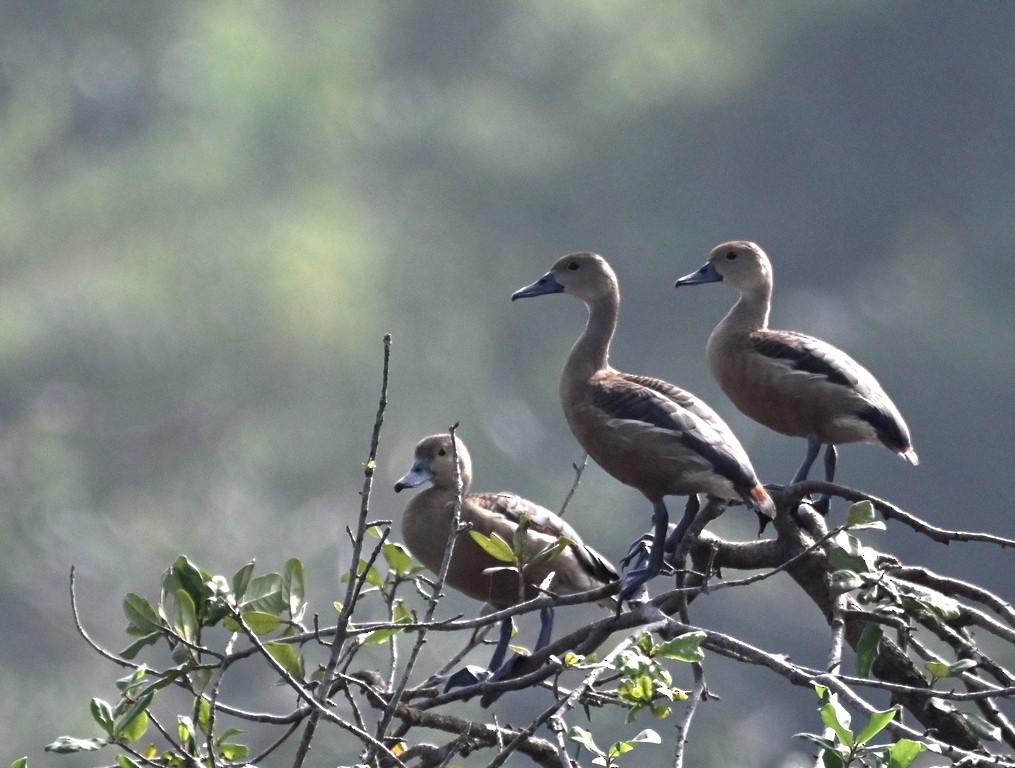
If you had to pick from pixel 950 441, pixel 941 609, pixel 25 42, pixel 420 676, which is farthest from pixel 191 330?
pixel 941 609

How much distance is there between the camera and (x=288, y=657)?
2916 millimetres

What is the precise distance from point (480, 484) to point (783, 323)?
107 inches

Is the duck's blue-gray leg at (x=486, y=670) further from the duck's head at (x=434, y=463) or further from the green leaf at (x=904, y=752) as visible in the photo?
the green leaf at (x=904, y=752)

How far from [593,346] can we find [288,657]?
1.79 meters

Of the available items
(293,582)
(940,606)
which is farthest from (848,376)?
(293,582)

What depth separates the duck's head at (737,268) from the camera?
207 inches

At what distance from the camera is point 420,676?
10.6 meters

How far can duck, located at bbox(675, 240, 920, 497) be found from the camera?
4.72 metres

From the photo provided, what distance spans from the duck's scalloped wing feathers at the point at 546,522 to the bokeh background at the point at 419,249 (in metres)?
5.51

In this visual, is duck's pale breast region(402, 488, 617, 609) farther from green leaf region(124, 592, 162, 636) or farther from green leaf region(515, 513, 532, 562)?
green leaf region(124, 592, 162, 636)

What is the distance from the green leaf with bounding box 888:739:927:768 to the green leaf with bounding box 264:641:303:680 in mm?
1030

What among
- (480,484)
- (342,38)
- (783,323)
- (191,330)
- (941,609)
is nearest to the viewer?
(941,609)

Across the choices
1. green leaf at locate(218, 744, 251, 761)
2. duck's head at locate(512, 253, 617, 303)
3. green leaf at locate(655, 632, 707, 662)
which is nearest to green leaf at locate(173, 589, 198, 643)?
green leaf at locate(218, 744, 251, 761)

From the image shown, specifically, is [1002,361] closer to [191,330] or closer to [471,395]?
[471,395]
